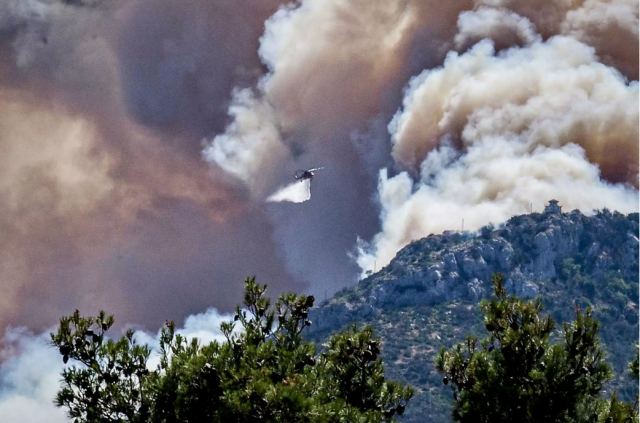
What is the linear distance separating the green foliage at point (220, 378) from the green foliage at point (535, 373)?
7.61 meters

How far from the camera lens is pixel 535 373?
5753cm

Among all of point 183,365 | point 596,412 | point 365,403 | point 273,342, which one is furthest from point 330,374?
point 596,412

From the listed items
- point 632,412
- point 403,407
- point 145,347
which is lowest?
point 632,412

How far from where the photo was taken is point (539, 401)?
5769cm

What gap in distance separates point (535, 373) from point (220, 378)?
19324 mm

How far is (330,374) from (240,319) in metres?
9.86

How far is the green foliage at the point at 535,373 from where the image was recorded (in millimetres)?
57625

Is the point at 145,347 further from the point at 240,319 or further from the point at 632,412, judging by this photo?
the point at 632,412

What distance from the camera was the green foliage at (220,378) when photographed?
52.0 m

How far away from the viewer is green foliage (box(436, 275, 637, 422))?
57.6m

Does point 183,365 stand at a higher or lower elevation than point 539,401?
higher

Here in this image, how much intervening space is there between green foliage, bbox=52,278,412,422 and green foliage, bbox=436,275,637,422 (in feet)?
25.0

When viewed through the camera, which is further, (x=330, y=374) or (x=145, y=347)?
(x=330, y=374)

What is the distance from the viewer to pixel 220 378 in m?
54.5
